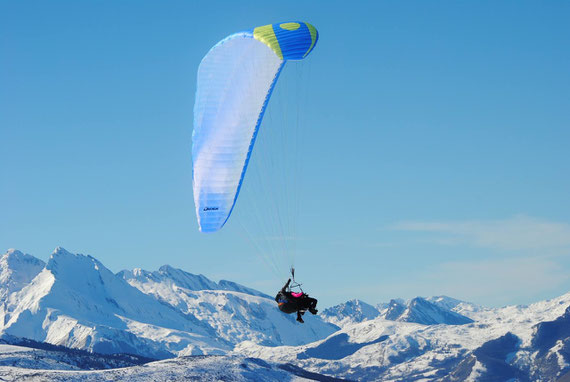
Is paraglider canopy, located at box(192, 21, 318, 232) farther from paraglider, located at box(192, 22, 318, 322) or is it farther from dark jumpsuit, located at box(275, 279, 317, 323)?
dark jumpsuit, located at box(275, 279, 317, 323)

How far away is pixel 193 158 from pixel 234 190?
419 centimetres

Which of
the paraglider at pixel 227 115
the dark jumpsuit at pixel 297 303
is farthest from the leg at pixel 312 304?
the paraglider at pixel 227 115

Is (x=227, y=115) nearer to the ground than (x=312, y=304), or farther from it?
farther from it

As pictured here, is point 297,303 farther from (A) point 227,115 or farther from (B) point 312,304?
(A) point 227,115

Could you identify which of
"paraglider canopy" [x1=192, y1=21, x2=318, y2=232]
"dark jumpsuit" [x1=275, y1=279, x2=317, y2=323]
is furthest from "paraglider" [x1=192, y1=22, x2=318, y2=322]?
"dark jumpsuit" [x1=275, y1=279, x2=317, y2=323]

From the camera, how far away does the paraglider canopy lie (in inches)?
2456

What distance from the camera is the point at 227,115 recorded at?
2494 inches

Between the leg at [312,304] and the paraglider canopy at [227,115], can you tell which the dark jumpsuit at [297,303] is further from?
the paraglider canopy at [227,115]

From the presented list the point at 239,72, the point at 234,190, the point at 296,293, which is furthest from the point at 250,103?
the point at 296,293

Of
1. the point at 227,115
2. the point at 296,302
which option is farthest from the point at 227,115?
the point at 296,302

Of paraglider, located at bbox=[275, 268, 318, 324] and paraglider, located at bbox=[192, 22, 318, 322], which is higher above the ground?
paraglider, located at bbox=[192, 22, 318, 322]

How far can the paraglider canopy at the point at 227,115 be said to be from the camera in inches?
2456

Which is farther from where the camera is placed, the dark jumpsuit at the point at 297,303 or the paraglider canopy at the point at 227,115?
the paraglider canopy at the point at 227,115

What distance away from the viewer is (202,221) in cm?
6319
